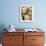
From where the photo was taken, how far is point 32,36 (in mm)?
3730

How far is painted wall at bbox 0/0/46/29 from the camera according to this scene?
4.17 meters

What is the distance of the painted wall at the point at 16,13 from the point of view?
13.7 ft

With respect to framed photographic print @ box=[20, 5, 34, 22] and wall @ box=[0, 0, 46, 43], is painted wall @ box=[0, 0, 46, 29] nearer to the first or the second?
wall @ box=[0, 0, 46, 43]

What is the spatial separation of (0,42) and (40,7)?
1722 millimetres

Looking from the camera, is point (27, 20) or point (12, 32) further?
point (27, 20)

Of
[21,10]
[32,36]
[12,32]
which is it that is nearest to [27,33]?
[32,36]

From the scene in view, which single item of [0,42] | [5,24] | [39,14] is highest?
[39,14]

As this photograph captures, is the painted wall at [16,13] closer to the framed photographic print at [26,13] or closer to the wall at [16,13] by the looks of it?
the wall at [16,13]

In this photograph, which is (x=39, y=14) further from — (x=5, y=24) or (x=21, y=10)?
(x=5, y=24)

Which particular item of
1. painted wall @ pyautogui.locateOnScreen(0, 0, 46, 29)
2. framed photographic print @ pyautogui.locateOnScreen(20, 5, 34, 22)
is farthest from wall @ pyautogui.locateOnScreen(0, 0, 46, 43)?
framed photographic print @ pyautogui.locateOnScreen(20, 5, 34, 22)

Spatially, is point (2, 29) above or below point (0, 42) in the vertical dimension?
above

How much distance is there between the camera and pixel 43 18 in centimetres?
423

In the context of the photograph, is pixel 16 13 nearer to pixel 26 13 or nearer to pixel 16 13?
pixel 16 13

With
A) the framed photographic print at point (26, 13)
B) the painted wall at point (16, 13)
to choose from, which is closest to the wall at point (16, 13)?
the painted wall at point (16, 13)
